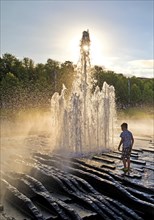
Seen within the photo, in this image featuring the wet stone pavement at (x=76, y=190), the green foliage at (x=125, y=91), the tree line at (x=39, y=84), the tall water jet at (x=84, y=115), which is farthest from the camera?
the green foliage at (x=125, y=91)

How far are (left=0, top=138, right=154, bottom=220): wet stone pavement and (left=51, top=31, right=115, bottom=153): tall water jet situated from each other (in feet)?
6.85

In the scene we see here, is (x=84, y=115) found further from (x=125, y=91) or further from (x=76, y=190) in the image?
(x=125, y=91)

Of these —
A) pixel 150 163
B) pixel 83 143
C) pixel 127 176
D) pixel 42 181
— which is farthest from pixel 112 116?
pixel 42 181

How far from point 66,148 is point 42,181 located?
12.6 feet

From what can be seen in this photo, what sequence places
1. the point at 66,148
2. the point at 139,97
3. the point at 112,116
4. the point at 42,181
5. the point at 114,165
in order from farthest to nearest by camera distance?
the point at 139,97 < the point at 112,116 < the point at 66,148 < the point at 114,165 < the point at 42,181

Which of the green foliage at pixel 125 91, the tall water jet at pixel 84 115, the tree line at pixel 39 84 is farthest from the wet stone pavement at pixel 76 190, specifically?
the green foliage at pixel 125 91

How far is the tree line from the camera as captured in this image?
2642 cm

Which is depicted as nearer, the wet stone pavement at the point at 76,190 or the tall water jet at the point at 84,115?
the wet stone pavement at the point at 76,190

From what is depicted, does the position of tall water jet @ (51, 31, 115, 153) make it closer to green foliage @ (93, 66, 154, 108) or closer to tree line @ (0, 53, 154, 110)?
tree line @ (0, 53, 154, 110)

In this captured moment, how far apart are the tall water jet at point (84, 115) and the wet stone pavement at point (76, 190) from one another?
2087mm

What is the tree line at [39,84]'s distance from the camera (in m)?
26.4

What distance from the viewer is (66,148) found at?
1173 cm

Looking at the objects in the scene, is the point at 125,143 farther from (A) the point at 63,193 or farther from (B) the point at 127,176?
(A) the point at 63,193

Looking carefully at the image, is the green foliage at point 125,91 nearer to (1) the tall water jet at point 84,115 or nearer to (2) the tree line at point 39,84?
(2) the tree line at point 39,84
